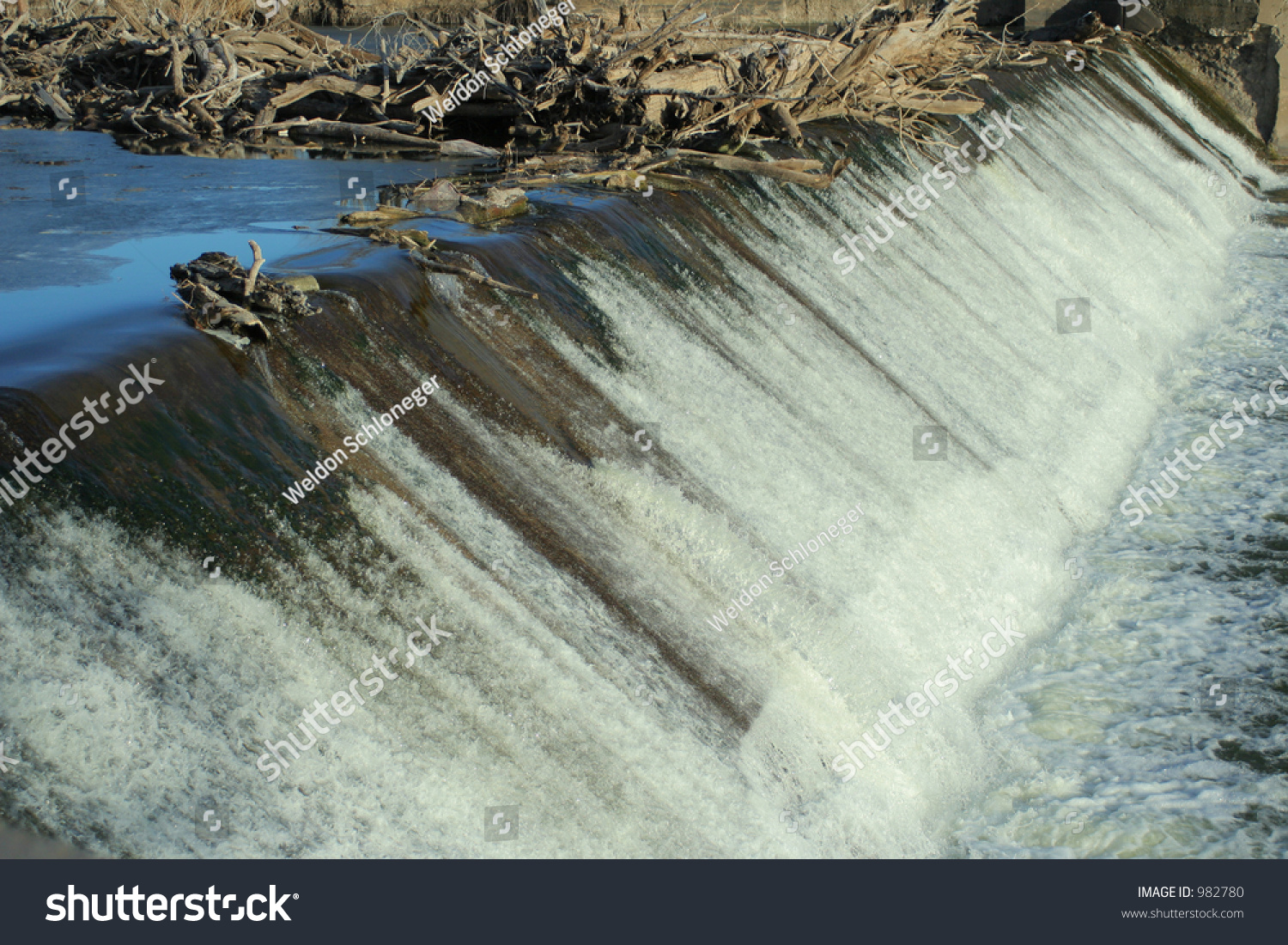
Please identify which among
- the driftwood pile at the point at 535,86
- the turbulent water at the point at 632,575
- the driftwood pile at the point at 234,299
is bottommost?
the turbulent water at the point at 632,575

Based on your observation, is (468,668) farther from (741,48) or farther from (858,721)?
(741,48)

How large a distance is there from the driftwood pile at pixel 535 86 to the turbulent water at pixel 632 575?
1.66m

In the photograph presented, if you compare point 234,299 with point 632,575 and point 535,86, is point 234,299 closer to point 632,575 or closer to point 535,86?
point 632,575

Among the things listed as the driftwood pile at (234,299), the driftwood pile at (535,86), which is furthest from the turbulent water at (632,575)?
the driftwood pile at (535,86)

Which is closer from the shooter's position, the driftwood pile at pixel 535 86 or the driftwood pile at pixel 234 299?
the driftwood pile at pixel 234 299

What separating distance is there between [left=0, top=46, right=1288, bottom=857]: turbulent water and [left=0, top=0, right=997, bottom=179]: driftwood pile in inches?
65.4

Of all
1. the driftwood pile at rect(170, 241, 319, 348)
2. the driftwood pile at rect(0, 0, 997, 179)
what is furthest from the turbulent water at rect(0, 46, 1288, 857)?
the driftwood pile at rect(0, 0, 997, 179)

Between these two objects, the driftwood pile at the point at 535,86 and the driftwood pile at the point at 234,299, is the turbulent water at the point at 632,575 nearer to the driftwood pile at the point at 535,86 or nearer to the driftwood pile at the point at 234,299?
the driftwood pile at the point at 234,299

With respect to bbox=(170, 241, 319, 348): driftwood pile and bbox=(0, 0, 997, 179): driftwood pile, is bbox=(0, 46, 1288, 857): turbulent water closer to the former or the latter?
bbox=(170, 241, 319, 348): driftwood pile

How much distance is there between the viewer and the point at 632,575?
4.68 meters

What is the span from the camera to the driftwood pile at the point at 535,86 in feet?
30.8

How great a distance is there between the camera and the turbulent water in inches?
134

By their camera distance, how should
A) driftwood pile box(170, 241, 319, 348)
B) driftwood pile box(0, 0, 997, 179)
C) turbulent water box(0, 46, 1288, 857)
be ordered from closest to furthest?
turbulent water box(0, 46, 1288, 857) < driftwood pile box(170, 241, 319, 348) < driftwood pile box(0, 0, 997, 179)

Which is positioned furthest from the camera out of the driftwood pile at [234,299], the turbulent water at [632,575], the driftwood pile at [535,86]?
the driftwood pile at [535,86]
